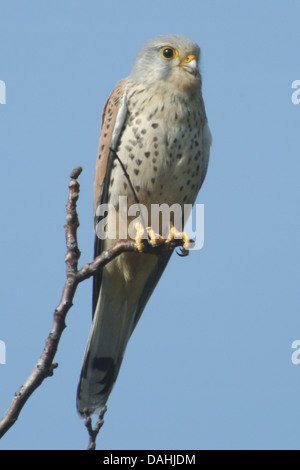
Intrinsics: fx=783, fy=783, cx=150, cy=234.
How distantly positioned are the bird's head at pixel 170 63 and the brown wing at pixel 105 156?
0.61 feet

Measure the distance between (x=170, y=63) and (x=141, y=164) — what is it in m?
0.77

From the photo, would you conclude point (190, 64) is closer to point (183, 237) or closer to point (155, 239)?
point (183, 237)

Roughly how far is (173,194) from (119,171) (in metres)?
0.35

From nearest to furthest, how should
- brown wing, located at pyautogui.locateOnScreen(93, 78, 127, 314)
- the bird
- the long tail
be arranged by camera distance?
1. the long tail
2. the bird
3. brown wing, located at pyautogui.locateOnScreen(93, 78, 127, 314)

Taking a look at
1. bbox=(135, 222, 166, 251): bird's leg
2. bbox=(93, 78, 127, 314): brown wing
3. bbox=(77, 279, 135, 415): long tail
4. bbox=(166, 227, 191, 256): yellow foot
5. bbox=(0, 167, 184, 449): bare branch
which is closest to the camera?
bbox=(0, 167, 184, 449): bare branch

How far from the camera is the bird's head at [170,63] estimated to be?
476 cm

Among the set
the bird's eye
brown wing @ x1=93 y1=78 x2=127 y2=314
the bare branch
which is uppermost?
the bird's eye

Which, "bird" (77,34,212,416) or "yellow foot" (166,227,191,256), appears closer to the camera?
"yellow foot" (166,227,191,256)

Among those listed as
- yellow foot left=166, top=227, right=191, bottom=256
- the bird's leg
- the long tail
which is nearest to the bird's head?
yellow foot left=166, top=227, right=191, bottom=256

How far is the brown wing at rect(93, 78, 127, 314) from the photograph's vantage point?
185 inches

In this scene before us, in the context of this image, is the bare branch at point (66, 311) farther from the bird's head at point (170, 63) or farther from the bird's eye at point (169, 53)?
the bird's eye at point (169, 53)

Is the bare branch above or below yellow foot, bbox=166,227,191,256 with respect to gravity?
below

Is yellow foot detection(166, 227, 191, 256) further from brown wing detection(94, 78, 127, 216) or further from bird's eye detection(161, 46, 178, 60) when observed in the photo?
bird's eye detection(161, 46, 178, 60)

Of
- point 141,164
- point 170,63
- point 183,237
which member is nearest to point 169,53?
point 170,63
